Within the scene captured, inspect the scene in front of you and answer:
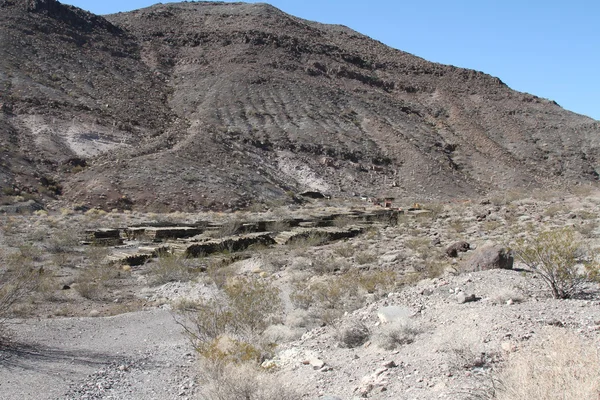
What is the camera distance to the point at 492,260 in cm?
973

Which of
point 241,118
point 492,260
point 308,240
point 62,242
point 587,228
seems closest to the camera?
point 492,260

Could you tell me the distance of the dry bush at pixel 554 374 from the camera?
12.3 ft

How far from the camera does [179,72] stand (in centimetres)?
6406

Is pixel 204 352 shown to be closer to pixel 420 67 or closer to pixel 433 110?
pixel 433 110

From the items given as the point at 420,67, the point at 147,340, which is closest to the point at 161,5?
the point at 420,67

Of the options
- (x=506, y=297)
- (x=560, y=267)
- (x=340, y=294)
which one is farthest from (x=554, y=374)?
(x=340, y=294)

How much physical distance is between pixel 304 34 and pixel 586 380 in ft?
261

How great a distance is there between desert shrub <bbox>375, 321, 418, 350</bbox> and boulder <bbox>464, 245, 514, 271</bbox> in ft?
11.5

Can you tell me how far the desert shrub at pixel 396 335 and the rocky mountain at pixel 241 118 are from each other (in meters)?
26.7

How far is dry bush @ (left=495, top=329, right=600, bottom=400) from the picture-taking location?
12.3ft

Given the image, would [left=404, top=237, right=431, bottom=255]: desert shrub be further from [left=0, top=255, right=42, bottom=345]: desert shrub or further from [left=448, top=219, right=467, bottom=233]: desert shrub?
[left=0, top=255, right=42, bottom=345]: desert shrub

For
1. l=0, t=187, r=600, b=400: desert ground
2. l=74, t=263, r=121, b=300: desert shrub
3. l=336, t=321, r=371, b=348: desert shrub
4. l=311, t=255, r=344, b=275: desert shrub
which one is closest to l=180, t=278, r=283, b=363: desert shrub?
l=0, t=187, r=600, b=400: desert ground

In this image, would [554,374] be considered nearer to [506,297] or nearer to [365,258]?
[506,297]

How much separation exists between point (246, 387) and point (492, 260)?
20.8 feet
